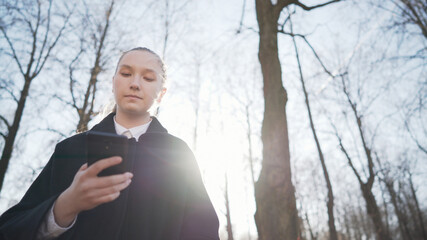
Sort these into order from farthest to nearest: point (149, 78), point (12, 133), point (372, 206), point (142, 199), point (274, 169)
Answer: point (372, 206)
point (12, 133)
point (274, 169)
point (149, 78)
point (142, 199)

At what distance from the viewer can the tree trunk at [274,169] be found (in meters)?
3.21

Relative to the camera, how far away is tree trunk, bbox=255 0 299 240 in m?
3.21

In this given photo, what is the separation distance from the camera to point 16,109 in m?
9.07

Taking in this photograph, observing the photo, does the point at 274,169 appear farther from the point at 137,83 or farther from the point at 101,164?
the point at 101,164

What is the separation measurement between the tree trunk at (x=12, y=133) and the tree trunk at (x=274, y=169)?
9711 mm

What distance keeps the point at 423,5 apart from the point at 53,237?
10.3 metres

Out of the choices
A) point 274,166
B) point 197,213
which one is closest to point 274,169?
point 274,166

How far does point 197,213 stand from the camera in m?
1.43

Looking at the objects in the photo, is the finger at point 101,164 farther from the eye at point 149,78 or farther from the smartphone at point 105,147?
the eye at point 149,78

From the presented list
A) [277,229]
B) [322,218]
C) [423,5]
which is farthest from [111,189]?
[322,218]

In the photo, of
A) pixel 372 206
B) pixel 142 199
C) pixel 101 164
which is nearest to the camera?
pixel 101 164

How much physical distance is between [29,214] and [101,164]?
A: 0.62 metres

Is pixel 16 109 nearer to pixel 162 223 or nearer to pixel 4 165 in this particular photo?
pixel 4 165

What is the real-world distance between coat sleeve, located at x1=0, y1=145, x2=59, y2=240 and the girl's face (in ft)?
2.09
